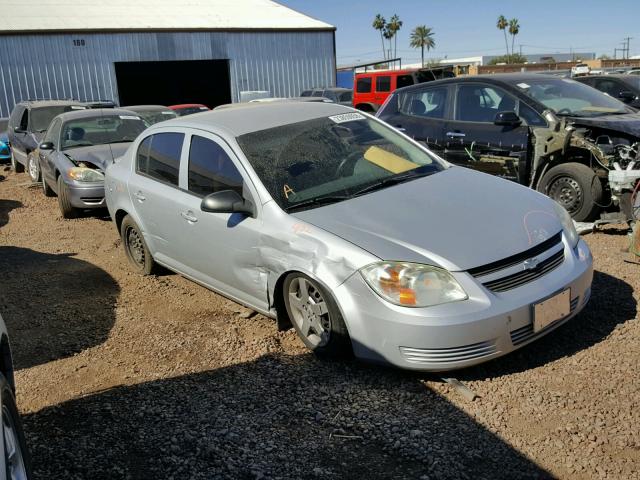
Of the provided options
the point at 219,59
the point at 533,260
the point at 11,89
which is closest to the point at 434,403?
the point at 533,260

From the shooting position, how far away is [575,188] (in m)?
6.66

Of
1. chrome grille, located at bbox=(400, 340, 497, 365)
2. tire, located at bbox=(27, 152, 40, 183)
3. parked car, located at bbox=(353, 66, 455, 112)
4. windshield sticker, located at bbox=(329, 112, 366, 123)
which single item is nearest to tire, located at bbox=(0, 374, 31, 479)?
chrome grille, located at bbox=(400, 340, 497, 365)

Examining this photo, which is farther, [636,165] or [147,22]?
[147,22]

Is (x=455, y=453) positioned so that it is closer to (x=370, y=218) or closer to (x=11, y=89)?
(x=370, y=218)

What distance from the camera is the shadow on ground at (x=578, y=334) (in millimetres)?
3809

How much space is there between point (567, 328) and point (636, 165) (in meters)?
2.75

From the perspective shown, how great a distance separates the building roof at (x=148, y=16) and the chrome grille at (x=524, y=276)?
25.4 m

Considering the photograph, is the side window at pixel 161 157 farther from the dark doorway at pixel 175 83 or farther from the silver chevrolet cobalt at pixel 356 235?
the dark doorway at pixel 175 83

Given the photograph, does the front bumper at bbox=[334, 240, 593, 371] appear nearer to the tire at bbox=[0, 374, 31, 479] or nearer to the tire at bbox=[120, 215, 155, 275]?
the tire at bbox=[0, 374, 31, 479]

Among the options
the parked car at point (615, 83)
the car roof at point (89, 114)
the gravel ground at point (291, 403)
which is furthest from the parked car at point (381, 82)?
the gravel ground at point (291, 403)

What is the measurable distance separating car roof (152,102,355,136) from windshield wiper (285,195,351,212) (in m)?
0.85

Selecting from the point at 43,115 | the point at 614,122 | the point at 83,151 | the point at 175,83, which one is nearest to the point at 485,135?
the point at 614,122

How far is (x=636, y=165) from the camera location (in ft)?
20.3

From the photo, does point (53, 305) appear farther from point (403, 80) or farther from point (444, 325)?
point (403, 80)
